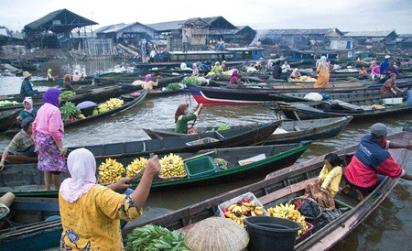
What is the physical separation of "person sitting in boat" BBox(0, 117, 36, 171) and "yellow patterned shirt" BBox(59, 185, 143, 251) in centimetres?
449

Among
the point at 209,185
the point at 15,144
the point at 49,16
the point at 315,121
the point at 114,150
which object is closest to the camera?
the point at 15,144

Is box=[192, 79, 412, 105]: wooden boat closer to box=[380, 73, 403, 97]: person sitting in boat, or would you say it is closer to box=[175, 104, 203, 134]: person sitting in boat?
box=[380, 73, 403, 97]: person sitting in boat

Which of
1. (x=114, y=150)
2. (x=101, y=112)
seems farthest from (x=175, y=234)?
(x=101, y=112)

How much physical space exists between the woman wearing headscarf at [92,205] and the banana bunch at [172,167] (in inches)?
174

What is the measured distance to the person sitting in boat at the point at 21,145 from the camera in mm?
6801

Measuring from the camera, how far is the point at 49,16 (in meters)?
44.2

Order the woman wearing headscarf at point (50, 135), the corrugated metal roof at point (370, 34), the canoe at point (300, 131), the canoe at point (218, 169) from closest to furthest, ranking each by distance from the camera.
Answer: the woman wearing headscarf at point (50, 135) < the canoe at point (218, 169) < the canoe at point (300, 131) < the corrugated metal roof at point (370, 34)

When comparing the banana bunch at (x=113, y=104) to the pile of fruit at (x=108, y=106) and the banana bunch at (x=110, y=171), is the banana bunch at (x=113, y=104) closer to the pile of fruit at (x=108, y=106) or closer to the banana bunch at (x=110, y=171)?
the pile of fruit at (x=108, y=106)

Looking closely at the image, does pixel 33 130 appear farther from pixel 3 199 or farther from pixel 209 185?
pixel 209 185

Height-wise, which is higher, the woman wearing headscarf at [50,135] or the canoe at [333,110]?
the woman wearing headscarf at [50,135]

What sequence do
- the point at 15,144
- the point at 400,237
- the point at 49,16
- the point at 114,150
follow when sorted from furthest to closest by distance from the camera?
the point at 49,16 → the point at 114,150 → the point at 15,144 → the point at 400,237

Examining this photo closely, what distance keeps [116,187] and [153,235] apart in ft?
3.11

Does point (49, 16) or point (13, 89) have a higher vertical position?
point (49, 16)

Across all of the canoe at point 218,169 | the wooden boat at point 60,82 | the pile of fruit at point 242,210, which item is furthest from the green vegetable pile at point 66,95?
the pile of fruit at point 242,210
